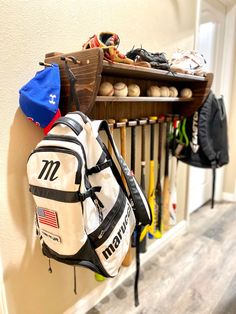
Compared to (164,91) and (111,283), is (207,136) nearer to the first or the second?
(164,91)

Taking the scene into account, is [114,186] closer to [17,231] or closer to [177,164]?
[17,231]

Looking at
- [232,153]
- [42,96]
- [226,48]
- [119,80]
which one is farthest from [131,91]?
[232,153]

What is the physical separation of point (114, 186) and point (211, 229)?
183cm

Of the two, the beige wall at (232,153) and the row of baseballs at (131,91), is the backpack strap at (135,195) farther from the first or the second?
the beige wall at (232,153)

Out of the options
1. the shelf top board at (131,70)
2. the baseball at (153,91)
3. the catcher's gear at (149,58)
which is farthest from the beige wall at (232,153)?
the catcher's gear at (149,58)

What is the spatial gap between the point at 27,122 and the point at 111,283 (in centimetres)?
118

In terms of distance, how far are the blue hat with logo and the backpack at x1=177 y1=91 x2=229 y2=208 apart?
1139mm

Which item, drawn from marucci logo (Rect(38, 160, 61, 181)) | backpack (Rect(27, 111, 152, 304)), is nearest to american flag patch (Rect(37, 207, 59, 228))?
backpack (Rect(27, 111, 152, 304))

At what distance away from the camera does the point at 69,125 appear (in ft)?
2.84

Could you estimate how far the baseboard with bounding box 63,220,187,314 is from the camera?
1.46 m

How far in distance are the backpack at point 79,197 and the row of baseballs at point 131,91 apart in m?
0.24

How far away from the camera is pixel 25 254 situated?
114cm

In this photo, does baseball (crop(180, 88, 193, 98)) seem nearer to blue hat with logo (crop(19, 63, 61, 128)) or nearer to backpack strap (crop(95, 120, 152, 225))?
backpack strap (crop(95, 120, 152, 225))

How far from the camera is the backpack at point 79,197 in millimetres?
844
